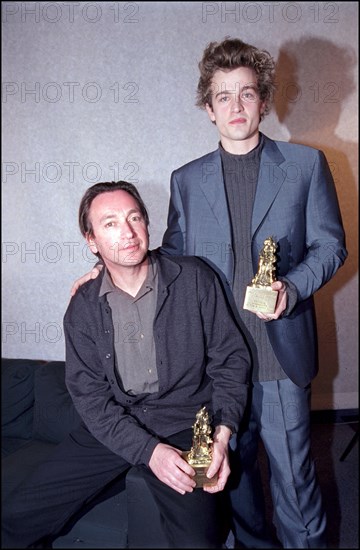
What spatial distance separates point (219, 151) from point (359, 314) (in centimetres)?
138

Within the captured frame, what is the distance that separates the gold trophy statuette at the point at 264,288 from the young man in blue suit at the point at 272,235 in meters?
0.11

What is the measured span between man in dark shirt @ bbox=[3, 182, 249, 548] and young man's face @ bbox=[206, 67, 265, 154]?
1.19 ft

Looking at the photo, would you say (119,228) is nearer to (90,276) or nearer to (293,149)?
(90,276)

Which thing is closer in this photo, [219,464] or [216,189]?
[219,464]

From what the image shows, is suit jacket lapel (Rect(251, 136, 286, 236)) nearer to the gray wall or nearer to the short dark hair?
the short dark hair

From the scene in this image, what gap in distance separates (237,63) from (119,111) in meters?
0.93

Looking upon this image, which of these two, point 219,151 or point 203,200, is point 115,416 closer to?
point 203,200

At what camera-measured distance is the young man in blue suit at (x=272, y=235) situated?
160cm

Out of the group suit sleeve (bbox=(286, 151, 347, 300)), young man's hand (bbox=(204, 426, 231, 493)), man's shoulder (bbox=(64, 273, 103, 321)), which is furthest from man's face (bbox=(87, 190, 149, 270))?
young man's hand (bbox=(204, 426, 231, 493))

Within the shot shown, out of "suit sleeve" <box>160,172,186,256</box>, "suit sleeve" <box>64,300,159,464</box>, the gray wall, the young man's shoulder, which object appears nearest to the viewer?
"suit sleeve" <box>64,300,159,464</box>

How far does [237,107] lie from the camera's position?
5.16ft

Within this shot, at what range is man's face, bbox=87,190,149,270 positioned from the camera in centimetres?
153

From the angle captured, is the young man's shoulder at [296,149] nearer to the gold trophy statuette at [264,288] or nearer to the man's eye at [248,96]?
the man's eye at [248,96]

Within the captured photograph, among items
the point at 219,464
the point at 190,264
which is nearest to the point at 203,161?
the point at 190,264
